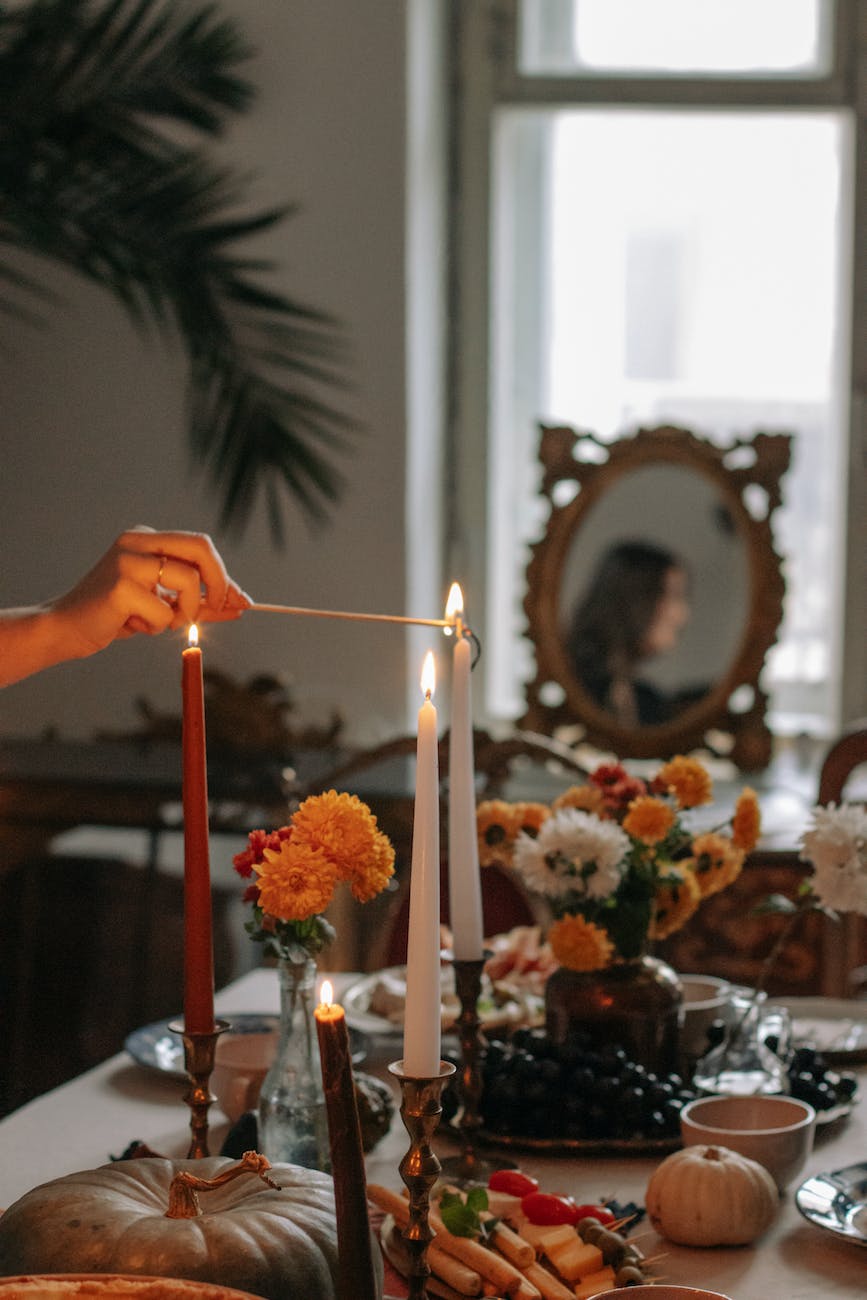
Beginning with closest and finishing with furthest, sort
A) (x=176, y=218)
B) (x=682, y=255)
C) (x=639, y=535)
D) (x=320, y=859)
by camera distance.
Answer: (x=320, y=859) → (x=176, y=218) → (x=639, y=535) → (x=682, y=255)

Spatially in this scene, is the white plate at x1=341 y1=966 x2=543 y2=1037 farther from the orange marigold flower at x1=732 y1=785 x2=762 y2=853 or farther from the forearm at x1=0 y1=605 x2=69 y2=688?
the forearm at x1=0 y1=605 x2=69 y2=688

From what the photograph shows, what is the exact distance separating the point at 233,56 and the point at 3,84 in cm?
41

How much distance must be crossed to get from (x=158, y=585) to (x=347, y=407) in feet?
5.50

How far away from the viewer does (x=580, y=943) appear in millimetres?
1200

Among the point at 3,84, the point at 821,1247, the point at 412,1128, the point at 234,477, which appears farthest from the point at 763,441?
the point at 412,1128

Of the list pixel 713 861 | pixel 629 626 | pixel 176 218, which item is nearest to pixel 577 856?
pixel 713 861

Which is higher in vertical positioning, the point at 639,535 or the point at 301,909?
the point at 639,535

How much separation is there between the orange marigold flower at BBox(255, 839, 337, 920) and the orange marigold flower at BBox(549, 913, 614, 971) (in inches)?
14.2

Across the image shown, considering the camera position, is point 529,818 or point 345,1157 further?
point 529,818

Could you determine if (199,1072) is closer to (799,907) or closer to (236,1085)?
(236,1085)

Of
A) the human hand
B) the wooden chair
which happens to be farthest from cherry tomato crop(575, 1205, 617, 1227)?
the wooden chair

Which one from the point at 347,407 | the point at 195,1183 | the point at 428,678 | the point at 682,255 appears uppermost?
the point at 682,255

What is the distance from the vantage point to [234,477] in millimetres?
2789

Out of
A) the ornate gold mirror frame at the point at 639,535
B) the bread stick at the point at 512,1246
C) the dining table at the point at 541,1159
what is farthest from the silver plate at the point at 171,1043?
the ornate gold mirror frame at the point at 639,535
